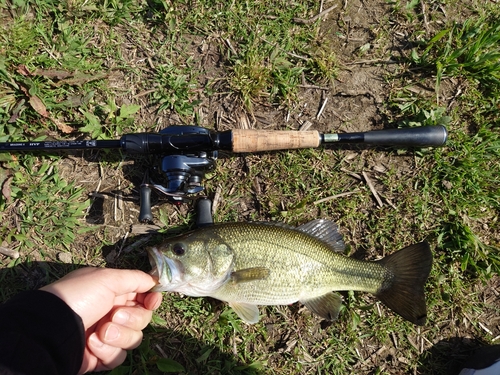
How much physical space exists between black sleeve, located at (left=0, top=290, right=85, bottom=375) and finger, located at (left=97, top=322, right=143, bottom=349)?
0.84 ft

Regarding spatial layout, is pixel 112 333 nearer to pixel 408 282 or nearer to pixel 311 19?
pixel 408 282

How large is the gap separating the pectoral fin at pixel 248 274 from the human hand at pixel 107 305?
2.18 feet

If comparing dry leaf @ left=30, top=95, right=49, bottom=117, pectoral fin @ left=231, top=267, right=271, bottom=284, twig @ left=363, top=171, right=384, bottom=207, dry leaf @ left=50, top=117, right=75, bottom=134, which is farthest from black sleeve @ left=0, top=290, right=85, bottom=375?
twig @ left=363, top=171, right=384, bottom=207

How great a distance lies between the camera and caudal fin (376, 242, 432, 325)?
3.35 m

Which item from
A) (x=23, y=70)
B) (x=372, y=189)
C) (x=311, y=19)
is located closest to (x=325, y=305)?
(x=372, y=189)

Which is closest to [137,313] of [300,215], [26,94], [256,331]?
[256,331]

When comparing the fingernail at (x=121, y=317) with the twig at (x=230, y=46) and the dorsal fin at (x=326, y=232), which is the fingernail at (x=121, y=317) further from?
the twig at (x=230, y=46)

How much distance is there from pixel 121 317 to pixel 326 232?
1.91 m

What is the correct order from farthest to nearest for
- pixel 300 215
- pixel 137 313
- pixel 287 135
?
pixel 300 215 < pixel 287 135 < pixel 137 313

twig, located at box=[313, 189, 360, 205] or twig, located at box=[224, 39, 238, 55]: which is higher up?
twig, located at box=[224, 39, 238, 55]

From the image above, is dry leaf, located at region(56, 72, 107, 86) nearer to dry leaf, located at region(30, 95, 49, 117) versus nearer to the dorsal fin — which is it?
dry leaf, located at region(30, 95, 49, 117)

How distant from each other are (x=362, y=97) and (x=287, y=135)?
3.30 ft

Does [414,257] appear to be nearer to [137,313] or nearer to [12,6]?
[137,313]

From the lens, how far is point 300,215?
382 cm
